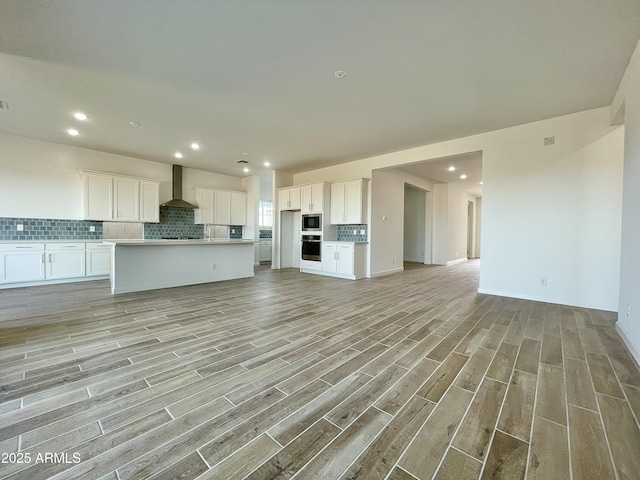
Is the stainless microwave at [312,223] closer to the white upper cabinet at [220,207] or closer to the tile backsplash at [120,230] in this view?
the white upper cabinet at [220,207]

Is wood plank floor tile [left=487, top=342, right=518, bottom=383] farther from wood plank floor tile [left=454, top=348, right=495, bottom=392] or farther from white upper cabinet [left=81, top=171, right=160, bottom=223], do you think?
white upper cabinet [left=81, top=171, right=160, bottom=223]

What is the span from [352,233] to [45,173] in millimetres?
6933

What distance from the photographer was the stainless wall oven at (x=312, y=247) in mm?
6984

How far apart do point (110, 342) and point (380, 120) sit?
4.56m

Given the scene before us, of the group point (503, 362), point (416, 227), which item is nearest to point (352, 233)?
point (416, 227)

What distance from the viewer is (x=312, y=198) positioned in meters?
7.14

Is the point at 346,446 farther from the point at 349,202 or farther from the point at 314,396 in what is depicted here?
the point at 349,202

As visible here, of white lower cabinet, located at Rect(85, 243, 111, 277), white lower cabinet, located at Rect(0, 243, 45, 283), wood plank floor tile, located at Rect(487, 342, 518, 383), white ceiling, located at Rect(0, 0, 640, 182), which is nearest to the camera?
wood plank floor tile, located at Rect(487, 342, 518, 383)

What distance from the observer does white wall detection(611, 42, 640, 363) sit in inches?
95.5

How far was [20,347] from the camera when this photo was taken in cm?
244

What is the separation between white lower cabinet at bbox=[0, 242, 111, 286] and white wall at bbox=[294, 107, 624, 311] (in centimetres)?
787

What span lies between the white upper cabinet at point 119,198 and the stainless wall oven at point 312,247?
3.84m

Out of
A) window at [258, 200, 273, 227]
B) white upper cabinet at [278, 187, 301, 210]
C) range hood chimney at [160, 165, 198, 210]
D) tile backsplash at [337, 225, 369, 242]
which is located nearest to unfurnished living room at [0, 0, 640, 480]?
tile backsplash at [337, 225, 369, 242]

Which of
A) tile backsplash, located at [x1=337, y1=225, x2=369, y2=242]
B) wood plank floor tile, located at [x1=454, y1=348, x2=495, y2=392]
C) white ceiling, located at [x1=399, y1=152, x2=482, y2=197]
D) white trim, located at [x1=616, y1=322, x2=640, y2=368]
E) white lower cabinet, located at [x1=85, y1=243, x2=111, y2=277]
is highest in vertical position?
white ceiling, located at [x1=399, y1=152, x2=482, y2=197]
